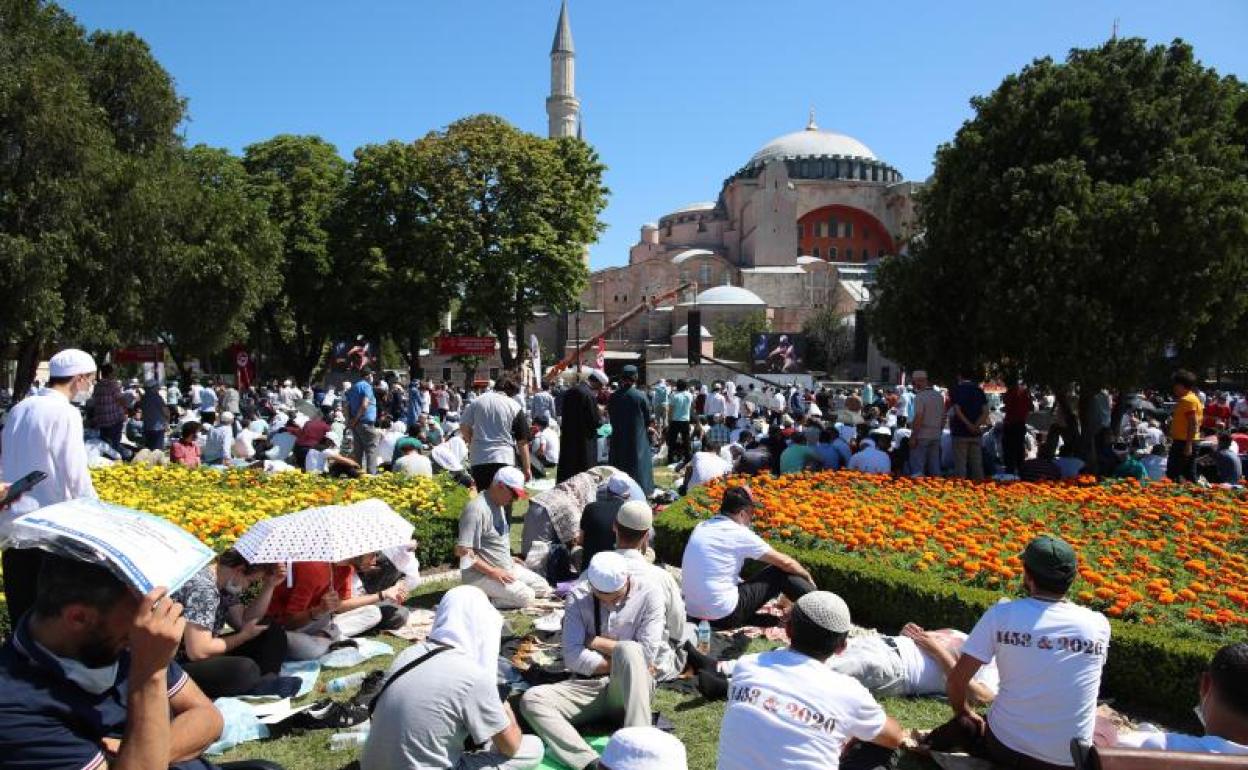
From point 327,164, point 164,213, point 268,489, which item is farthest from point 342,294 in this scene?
point 268,489

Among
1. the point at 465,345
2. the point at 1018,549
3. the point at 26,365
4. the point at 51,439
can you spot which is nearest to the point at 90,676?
the point at 51,439

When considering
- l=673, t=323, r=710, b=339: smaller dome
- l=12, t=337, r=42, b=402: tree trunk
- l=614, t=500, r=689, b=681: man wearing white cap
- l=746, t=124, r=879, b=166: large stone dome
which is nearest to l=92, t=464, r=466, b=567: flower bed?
l=614, t=500, r=689, b=681: man wearing white cap

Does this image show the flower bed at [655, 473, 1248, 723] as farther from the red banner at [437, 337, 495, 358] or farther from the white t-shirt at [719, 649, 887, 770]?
the red banner at [437, 337, 495, 358]

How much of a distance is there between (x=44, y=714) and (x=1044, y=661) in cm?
362

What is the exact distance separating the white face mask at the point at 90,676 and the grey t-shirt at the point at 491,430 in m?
6.61

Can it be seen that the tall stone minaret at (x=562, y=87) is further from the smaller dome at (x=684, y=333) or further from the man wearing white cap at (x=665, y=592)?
the man wearing white cap at (x=665, y=592)

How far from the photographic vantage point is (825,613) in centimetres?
354

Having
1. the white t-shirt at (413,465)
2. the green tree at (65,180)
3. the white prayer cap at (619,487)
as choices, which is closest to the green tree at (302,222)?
the green tree at (65,180)

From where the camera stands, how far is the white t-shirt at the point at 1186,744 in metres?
2.88

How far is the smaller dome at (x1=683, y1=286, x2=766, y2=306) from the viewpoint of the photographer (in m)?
61.8

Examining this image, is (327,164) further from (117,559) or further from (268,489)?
(117,559)

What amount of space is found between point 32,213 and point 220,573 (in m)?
15.0

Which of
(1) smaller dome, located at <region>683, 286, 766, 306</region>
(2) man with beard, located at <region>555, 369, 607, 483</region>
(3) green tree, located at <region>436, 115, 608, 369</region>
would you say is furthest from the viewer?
Result: (1) smaller dome, located at <region>683, 286, 766, 306</region>

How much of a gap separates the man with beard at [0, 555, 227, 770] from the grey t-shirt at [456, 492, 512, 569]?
14.4ft
